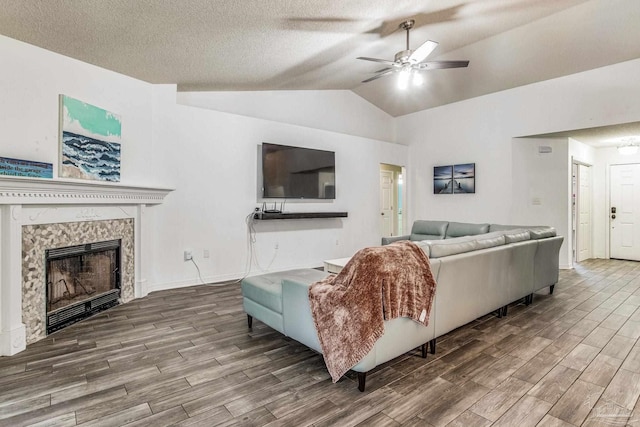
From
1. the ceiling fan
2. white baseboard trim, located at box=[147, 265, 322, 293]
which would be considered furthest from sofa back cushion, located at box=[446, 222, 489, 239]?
white baseboard trim, located at box=[147, 265, 322, 293]

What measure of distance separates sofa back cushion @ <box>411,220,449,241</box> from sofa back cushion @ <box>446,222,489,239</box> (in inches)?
3.7

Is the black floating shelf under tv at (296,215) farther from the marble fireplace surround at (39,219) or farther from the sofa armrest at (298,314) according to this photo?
the sofa armrest at (298,314)

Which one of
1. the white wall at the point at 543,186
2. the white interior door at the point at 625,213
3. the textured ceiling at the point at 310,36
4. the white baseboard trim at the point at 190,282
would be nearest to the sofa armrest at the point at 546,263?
the white wall at the point at 543,186

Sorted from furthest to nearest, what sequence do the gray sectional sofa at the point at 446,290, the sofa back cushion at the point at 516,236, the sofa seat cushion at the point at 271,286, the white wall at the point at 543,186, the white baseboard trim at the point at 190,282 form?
the white wall at the point at 543,186 → the white baseboard trim at the point at 190,282 → the sofa back cushion at the point at 516,236 → the sofa seat cushion at the point at 271,286 → the gray sectional sofa at the point at 446,290

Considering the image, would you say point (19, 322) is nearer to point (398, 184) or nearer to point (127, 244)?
point (127, 244)

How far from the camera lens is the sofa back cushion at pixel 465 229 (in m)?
4.57

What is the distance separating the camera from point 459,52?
16.0 ft

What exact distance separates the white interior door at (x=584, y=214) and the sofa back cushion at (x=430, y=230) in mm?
3206

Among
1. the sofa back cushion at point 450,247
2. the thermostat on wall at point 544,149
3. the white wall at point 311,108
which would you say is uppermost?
the white wall at point 311,108

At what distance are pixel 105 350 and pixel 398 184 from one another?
287 inches

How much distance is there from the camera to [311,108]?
19.7 feet

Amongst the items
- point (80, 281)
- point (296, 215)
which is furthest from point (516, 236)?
point (80, 281)

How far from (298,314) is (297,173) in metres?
3.30

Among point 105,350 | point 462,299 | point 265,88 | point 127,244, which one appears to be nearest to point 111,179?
point 127,244
